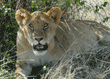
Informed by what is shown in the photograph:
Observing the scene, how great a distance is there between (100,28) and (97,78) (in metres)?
2.54

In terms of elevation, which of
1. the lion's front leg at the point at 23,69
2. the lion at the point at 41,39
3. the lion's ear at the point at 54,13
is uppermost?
the lion's ear at the point at 54,13

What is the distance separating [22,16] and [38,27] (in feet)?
2.05

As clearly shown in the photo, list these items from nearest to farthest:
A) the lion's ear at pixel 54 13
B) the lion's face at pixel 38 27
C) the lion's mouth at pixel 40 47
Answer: the lion's face at pixel 38 27, the lion's mouth at pixel 40 47, the lion's ear at pixel 54 13

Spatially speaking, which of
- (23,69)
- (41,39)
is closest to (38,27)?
(41,39)

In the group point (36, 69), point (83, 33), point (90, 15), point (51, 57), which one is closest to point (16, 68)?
point (36, 69)

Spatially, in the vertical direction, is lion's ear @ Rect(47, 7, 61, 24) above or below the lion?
above

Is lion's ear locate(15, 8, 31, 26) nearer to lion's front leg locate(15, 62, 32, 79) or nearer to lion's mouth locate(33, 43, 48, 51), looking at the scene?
lion's mouth locate(33, 43, 48, 51)

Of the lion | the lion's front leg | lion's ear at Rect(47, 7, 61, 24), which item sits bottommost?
the lion's front leg

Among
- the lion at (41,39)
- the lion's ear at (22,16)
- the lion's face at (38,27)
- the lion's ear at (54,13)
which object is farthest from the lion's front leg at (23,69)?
the lion's ear at (54,13)

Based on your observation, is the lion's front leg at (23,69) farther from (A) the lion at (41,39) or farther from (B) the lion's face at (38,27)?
(B) the lion's face at (38,27)

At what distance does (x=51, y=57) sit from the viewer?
382cm

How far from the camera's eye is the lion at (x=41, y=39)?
3189mm

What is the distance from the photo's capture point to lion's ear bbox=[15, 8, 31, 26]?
332 centimetres

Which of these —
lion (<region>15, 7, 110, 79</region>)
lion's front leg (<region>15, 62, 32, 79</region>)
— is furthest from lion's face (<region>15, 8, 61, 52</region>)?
lion's front leg (<region>15, 62, 32, 79</region>)
